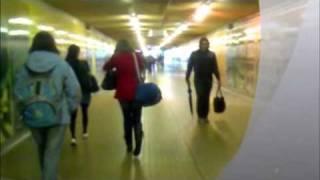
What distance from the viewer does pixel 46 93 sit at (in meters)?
4.61

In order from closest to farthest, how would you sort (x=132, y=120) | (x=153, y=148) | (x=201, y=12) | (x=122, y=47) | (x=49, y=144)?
(x=49, y=144) → (x=122, y=47) → (x=132, y=120) → (x=153, y=148) → (x=201, y=12)

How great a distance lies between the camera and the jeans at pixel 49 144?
15.5 feet

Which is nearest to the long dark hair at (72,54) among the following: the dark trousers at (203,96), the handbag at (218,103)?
the dark trousers at (203,96)

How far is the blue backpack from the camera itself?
4.59 metres

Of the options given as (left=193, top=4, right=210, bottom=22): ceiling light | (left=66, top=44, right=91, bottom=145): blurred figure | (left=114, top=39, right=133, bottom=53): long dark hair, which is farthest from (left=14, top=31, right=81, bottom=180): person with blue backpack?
(left=193, top=4, right=210, bottom=22): ceiling light

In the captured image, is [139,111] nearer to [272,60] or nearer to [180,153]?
[180,153]

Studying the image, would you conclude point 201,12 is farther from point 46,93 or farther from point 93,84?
point 46,93

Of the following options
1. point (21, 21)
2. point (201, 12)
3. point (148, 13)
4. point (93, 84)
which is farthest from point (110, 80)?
point (201, 12)

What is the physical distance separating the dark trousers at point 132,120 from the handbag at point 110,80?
0.25 metres

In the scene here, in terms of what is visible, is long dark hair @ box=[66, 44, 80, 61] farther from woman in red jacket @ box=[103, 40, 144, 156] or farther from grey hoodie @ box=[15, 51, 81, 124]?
grey hoodie @ box=[15, 51, 81, 124]

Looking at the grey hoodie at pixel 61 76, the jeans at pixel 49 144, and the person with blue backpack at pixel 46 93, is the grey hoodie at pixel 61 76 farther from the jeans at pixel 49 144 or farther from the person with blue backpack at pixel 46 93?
the jeans at pixel 49 144

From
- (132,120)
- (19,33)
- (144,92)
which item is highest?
(19,33)

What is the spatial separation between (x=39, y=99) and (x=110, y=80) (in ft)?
6.11

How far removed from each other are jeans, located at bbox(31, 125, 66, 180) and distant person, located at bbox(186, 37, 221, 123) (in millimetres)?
3268
